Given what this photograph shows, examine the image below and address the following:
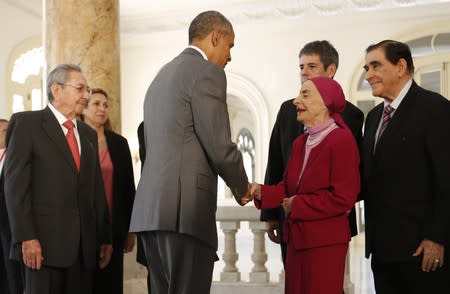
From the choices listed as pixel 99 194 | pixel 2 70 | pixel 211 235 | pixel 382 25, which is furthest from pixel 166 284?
pixel 382 25

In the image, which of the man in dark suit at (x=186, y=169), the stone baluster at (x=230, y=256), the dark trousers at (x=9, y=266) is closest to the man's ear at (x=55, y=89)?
the man in dark suit at (x=186, y=169)

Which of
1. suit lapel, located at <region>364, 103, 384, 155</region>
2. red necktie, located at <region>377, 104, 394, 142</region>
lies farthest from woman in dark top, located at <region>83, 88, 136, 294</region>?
red necktie, located at <region>377, 104, 394, 142</region>

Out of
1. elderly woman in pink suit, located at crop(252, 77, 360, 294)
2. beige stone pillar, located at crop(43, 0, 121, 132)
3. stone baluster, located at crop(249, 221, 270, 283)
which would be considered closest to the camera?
elderly woman in pink suit, located at crop(252, 77, 360, 294)

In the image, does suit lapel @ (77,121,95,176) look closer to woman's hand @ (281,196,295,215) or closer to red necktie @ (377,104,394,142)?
woman's hand @ (281,196,295,215)

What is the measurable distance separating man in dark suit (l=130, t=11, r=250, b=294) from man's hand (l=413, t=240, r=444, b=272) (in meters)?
1.04

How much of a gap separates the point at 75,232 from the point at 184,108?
110 centimetres

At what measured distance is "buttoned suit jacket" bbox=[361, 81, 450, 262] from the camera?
3.29m

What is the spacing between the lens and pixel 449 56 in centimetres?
1427

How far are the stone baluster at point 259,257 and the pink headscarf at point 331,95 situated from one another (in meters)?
2.69

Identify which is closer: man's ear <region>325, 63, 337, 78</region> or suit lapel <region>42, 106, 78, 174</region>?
suit lapel <region>42, 106, 78, 174</region>

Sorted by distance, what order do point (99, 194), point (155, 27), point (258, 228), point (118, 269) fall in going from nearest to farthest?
1. point (99, 194)
2. point (118, 269)
3. point (258, 228)
4. point (155, 27)

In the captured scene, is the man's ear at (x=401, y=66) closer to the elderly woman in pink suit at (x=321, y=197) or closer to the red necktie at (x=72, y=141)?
the elderly woman in pink suit at (x=321, y=197)

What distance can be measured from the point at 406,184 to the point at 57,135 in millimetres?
1995

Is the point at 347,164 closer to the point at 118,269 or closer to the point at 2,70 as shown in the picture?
the point at 118,269
